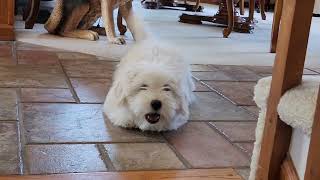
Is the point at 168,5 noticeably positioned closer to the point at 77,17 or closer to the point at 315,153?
the point at 77,17

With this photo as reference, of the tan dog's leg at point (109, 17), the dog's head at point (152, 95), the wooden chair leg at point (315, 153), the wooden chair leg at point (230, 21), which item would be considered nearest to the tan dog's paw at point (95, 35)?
the tan dog's leg at point (109, 17)

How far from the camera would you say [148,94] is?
1.61 meters

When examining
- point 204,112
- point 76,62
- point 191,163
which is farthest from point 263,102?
point 76,62

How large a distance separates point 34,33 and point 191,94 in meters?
1.83

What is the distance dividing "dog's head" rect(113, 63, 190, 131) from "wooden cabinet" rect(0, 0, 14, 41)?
164 centimetres

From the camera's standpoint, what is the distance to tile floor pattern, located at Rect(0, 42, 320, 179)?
142 centimetres

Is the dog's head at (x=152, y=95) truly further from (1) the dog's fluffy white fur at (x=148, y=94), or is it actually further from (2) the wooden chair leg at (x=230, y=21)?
(2) the wooden chair leg at (x=230, y=21)

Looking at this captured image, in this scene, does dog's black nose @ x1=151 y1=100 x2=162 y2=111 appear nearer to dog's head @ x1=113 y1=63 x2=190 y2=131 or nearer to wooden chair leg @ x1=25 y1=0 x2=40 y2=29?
dog's head @ x1=113 y1=63 x2=190 y2=131

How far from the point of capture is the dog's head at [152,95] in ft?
5.30

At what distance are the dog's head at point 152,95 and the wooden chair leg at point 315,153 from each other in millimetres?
859

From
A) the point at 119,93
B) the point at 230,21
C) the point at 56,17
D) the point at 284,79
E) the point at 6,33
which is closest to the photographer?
the point at 284,79

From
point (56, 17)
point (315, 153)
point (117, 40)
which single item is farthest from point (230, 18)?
point (315, 153)

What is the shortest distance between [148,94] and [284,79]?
0.76m

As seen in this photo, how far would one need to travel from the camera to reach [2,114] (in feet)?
5.69
